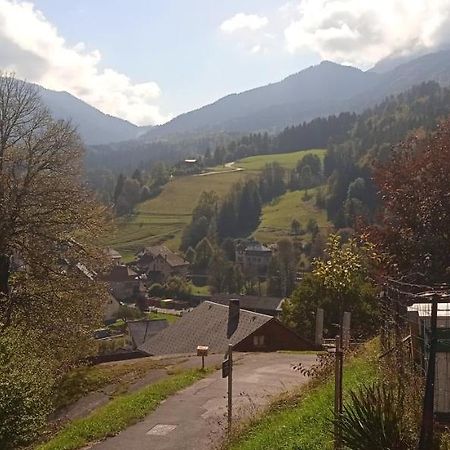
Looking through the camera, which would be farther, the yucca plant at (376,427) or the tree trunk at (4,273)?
the tree trunk at (4,273)

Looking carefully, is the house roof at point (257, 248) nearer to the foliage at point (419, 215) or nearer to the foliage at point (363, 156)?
the foliage at point (363, 156)

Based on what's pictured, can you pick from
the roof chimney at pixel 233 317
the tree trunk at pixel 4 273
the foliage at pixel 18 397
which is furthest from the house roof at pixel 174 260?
the foliage at pixel 18 397

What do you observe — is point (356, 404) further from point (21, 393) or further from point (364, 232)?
point (364, 232)

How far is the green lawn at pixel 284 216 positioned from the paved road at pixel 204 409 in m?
109

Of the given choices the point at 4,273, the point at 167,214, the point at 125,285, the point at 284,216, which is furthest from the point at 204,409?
the point at 167,214

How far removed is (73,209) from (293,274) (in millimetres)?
84622

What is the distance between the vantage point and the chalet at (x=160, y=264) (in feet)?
404

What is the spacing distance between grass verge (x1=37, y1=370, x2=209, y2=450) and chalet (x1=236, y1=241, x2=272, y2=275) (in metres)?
98.7

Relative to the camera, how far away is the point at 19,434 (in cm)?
1143

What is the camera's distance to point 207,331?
111ft

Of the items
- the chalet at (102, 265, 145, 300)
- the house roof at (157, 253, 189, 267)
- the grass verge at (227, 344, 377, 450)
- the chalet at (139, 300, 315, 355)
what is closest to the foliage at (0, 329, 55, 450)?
the grass verge at (227, 344, 377, 450)

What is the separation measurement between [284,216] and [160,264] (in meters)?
36.4

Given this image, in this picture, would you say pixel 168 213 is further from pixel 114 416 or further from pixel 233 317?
pixel 114 416

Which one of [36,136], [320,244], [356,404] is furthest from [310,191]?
[356,404]
